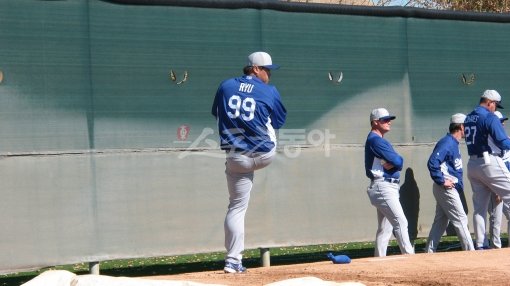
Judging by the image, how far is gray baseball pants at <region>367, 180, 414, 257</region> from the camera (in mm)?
10953

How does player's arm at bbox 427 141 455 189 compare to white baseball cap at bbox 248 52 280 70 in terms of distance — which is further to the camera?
player's arm at bbox 427 141 455 189

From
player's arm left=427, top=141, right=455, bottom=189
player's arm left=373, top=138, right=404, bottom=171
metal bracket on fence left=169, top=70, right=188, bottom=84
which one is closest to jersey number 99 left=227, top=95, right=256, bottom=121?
metal bracket on fence left=169, top=70, right=188, bottom=84

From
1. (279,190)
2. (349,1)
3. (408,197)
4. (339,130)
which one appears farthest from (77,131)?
(349,1)

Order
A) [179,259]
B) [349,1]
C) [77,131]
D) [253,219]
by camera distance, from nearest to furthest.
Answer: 1. [77,131]
2. [253,219]
3. [179,259]
4. [349,1]

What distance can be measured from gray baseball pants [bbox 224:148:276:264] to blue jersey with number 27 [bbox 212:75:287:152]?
0.26ft

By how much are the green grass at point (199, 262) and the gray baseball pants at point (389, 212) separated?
4.47 ft

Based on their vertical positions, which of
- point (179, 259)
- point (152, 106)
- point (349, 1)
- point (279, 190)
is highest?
point (349, 1)

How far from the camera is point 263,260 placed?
11.3 m

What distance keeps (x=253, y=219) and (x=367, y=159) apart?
1392 mm

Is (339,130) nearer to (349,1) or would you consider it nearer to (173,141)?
(173,141)

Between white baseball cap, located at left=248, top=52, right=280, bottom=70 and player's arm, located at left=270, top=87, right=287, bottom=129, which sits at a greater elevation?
white baseball cap, located at left=248, top=52, right=280, bottom=70

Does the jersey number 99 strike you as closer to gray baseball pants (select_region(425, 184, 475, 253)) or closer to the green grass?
the green grass

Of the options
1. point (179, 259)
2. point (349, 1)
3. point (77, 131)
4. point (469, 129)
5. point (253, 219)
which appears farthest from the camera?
point (349, 1)

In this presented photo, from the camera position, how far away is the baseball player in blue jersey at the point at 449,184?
39.0ft
